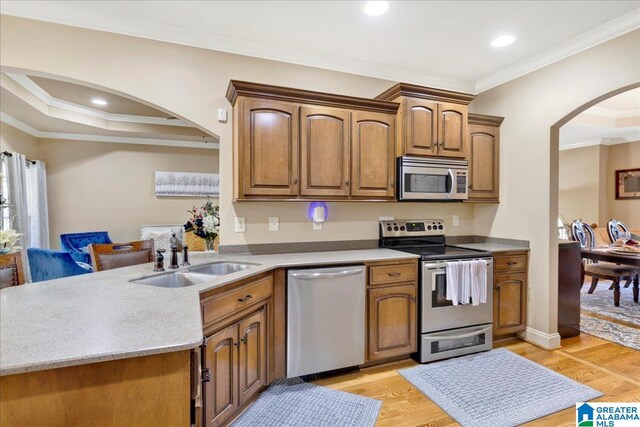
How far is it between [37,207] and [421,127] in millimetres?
5541

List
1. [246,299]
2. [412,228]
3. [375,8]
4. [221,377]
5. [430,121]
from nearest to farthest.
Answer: [221,377] < [246,299] < [375,8] < [430,121] < [412,228]

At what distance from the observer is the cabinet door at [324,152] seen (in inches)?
107

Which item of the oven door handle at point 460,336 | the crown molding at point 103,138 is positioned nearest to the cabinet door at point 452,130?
the oven door handle at point 460,336

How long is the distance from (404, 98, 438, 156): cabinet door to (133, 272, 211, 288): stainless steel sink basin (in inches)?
79.9

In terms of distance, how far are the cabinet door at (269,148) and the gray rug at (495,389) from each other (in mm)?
A: 1820

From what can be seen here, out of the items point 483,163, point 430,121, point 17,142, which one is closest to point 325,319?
point 430,121

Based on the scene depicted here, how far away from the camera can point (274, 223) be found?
299 centimetres

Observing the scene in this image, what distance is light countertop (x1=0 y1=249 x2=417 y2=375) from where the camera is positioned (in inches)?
35.4

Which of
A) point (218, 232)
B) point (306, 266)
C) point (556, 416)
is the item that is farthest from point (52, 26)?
point (556, 416)

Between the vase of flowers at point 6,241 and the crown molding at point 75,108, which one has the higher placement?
the crown molding at point 75,108

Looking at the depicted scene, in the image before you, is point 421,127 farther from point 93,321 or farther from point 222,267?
point 93,321

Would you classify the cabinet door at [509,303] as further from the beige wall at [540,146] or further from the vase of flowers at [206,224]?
the vase of flowers at [206,224]

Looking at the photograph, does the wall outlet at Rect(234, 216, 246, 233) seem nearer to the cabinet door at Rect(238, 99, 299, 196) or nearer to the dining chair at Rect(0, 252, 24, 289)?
the cabinet door at Rect(238, 99, 299, 196)

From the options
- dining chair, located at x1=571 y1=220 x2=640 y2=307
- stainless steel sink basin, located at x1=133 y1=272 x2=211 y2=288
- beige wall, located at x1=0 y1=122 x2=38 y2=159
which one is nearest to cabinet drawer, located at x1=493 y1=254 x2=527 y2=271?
dining chair, located at x1=571 y1=220 x2=640 y2=307
